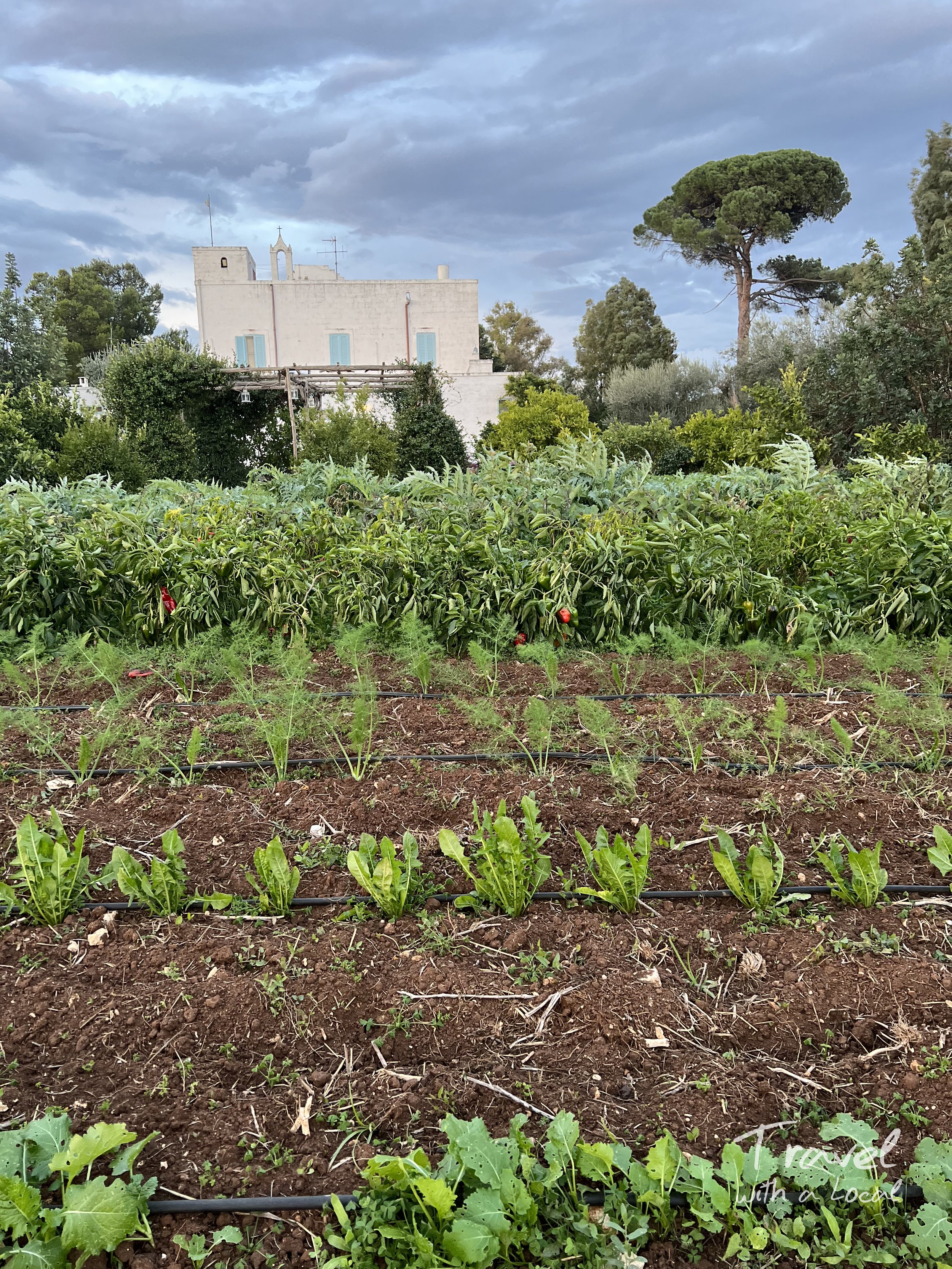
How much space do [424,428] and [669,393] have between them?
10.1 metres

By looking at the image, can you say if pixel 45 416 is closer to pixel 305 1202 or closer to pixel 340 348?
pixel 305 1202

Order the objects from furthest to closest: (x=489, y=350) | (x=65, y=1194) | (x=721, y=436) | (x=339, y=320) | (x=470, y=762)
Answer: (x=489, y=350), (x=339, y=320), (x=721, y=436), (x=470, y=762), (x=65, y=1194)

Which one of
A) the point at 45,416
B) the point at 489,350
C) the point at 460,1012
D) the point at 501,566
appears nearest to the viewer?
the point at 460,1012

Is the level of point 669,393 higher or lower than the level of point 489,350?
lower

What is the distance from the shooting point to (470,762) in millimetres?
2531

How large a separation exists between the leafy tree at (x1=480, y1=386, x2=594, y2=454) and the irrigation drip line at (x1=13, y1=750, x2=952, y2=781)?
1380 centimetres

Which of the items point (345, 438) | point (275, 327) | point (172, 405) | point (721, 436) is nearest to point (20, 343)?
point (172, 405)

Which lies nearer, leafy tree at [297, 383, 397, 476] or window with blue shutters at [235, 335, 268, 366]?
leafy tree at [297, 383, 397, 476]

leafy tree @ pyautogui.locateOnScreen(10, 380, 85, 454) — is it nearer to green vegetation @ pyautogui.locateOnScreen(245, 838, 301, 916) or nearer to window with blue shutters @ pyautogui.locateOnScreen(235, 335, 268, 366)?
green vegetation @ pyautogui.locateOnScreen(245, 838, 301, 916)

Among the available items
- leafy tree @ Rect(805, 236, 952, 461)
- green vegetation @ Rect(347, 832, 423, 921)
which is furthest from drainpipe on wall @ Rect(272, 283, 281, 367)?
green vegetation @ Rect(347, 832, 423, 921)

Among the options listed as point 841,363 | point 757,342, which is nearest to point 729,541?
point 841,363

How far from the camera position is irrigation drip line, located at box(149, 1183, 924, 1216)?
1.13 m

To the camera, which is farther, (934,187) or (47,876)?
(934,187)

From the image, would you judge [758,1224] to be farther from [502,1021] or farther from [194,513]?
[194,513]
